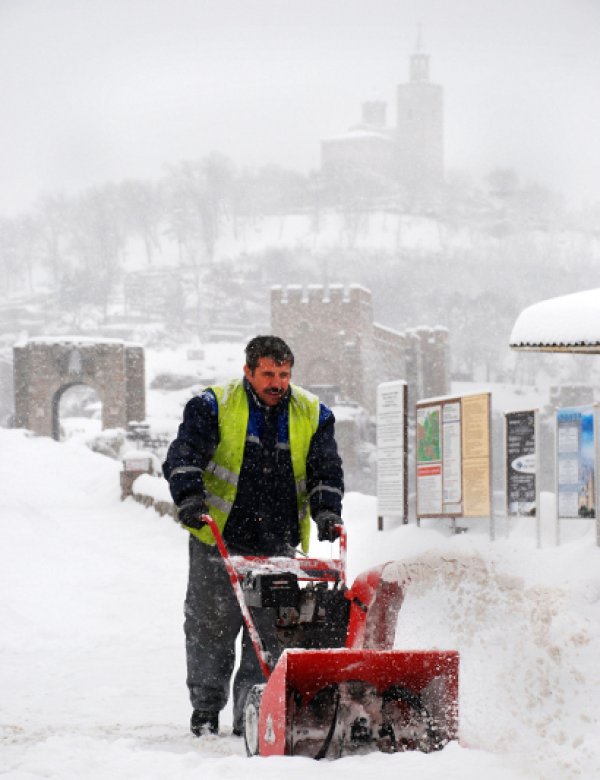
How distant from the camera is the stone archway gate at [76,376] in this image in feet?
145

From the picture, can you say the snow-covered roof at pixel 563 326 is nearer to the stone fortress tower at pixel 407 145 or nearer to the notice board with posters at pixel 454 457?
the notice board with posters at pixel 454 457

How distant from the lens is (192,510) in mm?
4371

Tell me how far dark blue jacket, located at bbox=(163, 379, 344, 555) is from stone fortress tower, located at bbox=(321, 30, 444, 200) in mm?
126039

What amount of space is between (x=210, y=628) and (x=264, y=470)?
2.18ft

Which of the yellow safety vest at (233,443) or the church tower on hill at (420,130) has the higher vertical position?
the church tower on hill at (420,130)

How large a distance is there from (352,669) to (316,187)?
125429mm

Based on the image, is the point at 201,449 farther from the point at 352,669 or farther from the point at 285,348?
the point at 352,669

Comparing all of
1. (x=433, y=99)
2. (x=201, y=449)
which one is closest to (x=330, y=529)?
(x=201, y=449)

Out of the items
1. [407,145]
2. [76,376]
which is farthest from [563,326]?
[407,145]

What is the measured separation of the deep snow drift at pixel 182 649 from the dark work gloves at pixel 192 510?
0.82 meters

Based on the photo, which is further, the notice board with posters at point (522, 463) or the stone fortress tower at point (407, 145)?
the stone fortress tower at point (407, 145)

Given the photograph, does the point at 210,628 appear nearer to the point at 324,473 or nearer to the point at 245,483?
the point at 245,483

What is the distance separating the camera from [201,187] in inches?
4761

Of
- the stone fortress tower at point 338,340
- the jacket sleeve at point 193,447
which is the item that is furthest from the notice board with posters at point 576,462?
the stone fortress tower at point 338,340
